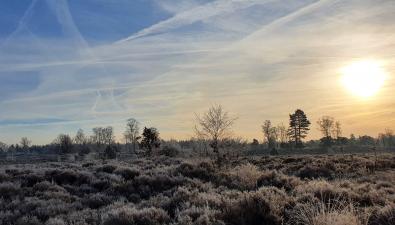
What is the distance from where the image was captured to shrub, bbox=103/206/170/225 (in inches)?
382

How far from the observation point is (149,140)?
5459cm

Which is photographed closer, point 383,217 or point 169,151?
point 383,217

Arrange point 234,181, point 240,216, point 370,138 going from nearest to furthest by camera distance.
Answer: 1. point 240,216
2. point 234,181
3. point 370,138

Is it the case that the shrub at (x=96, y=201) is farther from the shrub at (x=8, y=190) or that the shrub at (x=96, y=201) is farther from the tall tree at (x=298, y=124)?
the tall tree at (x=298, y=124)

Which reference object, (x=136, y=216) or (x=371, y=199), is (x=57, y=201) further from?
(x=371, y=199)

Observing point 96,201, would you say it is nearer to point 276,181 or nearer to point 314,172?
point 276,181

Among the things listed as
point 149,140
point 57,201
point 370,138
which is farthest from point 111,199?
Result: point 370,138

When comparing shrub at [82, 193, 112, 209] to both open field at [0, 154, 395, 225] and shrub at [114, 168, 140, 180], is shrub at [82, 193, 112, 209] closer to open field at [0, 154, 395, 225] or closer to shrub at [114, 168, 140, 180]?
open field at [0, 154, 395, 225]

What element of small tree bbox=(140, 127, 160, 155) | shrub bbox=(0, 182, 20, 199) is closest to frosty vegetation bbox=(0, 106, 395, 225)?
shrub bbox=(0, 182, 20, 199)

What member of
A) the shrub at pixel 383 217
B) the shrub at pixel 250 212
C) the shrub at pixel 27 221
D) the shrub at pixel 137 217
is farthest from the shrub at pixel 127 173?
the shrub at pixel 383 217

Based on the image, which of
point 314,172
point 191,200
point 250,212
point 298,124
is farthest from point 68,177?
point 298,124

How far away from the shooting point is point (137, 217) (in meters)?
10.0

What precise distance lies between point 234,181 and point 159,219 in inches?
339

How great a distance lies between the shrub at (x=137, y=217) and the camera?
9711 mm
